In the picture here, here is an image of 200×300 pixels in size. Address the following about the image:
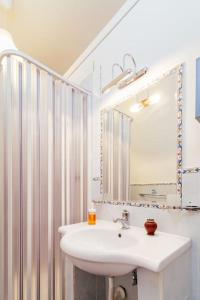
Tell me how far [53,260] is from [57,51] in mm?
1794

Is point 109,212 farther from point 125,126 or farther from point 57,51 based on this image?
point 57,51

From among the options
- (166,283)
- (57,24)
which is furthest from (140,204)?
(57,24)

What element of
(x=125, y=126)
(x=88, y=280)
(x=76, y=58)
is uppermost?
(x=76, y=58)

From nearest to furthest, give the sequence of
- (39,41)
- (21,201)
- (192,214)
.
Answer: (192,214) → (21,201) → (39,41)

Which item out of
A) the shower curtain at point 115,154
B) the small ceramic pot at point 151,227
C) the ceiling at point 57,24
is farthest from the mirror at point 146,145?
the ceiling at point 57,24

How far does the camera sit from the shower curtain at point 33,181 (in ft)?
4.12

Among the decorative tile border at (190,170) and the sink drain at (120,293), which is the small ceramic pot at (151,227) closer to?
the decorative tile border at (190,170)

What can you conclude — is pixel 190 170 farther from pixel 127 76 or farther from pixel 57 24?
pixel 57 24

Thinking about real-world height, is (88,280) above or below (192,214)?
below

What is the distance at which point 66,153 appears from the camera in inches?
63.0

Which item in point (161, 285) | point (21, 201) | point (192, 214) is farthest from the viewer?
point (21, 201)

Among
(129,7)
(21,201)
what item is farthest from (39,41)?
(21,201)

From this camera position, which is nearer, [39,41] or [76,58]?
[39,41]

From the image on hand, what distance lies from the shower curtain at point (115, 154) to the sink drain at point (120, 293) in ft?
1.79
